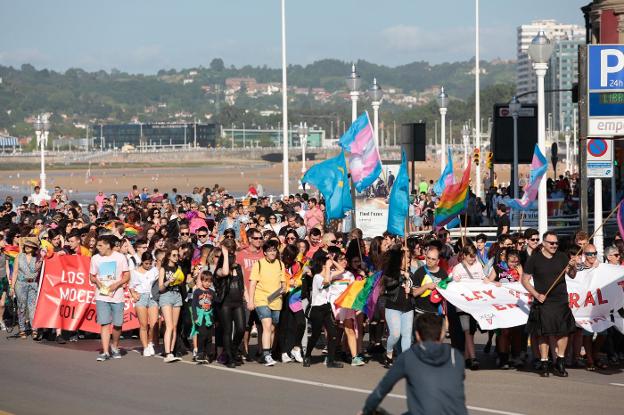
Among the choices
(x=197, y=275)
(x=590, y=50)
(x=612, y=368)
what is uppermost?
(x=590, y=50)

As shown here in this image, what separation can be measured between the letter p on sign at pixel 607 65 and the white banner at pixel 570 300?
584 centimetres

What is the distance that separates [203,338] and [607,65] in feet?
26.2

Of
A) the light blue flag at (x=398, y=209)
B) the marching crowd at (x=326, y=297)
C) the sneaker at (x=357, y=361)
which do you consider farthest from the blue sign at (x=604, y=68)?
the sneaker at (x=357, y=361)

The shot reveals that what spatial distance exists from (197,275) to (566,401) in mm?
4570

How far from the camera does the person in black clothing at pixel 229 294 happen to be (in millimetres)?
14430

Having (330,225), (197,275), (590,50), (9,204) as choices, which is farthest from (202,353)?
(9,204)

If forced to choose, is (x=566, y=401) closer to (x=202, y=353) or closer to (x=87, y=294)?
(x=202, y=353)

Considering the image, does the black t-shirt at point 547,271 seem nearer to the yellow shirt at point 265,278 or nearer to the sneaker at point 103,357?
the yellow shirt at point 265,278

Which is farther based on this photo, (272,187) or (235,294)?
(272,187)

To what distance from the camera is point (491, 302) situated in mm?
14297

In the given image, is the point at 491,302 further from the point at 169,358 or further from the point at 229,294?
the point at 169,358

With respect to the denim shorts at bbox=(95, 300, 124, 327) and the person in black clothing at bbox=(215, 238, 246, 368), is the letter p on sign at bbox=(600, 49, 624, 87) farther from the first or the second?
the denim shorts at bbox=(95, 300, 124, 327)

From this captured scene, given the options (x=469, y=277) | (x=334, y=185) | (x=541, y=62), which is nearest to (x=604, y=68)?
(x=541, y=62)

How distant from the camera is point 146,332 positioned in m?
15.6
